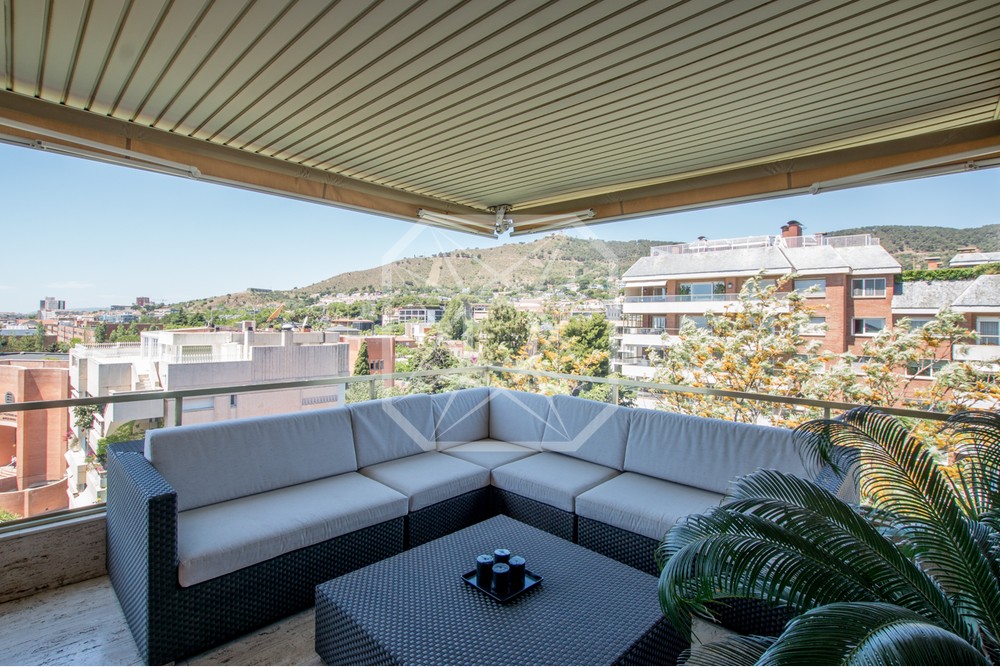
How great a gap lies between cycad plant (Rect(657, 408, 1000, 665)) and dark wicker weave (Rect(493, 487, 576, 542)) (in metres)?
1.31

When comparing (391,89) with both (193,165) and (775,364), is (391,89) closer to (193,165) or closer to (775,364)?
(193,165)

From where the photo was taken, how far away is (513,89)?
248 centimetres

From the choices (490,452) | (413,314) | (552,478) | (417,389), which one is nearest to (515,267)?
(413,314)

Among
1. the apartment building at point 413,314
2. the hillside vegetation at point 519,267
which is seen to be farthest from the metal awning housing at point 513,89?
the apartment building at point 413,314

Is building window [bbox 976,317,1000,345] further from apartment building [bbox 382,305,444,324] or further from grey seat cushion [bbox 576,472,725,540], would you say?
apartment building [bbox 382,305,444,324]

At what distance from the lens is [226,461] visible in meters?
2.63

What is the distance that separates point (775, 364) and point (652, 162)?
3094 mm

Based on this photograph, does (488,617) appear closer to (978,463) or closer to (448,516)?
(448,516)

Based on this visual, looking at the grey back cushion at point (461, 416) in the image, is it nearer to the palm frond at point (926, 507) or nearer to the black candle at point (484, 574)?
the black candle at point (484, 574)

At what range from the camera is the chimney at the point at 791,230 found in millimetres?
5432

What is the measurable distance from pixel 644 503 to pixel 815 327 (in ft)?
12.5

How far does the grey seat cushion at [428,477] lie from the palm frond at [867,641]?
84.9 inches

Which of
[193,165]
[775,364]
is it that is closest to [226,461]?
[193,165]

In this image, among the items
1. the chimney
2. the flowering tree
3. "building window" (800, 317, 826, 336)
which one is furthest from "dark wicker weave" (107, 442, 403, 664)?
the chimney
